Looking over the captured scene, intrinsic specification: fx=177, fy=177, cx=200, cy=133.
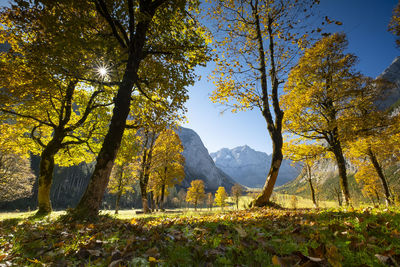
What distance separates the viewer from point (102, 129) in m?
12.7

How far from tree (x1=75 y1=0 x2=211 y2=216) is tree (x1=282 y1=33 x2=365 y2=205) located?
8062mm

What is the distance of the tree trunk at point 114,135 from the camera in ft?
19.0

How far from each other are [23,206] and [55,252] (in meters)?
129

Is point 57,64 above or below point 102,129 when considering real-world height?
above

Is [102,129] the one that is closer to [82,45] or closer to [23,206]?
[82,45]

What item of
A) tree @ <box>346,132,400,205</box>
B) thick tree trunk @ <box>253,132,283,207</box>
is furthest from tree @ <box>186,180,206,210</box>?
thick tree trunk @ <box>253,132,283,207</box>

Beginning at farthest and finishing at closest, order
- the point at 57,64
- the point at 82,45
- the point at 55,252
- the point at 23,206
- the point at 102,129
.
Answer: the point at 23,206 < the point at 102,129 < the point at 57,64 < the point at 82,45 < the point at 55,252

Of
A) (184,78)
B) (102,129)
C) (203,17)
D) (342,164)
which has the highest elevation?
(203,17)

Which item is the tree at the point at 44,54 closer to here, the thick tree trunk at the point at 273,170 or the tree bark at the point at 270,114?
the tree bark at the point at 270,114

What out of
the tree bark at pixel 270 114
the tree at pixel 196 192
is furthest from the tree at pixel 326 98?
the tree at pixel 196 192

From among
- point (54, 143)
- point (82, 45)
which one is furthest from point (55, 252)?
point (54, 143)

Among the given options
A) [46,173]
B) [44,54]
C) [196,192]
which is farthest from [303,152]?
[196,192]

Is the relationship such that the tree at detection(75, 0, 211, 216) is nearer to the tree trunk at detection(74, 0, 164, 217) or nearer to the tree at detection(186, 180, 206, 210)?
the tree trunk at detection(74, 0, 164, 217)

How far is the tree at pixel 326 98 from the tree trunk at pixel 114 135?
10491 millimetres
